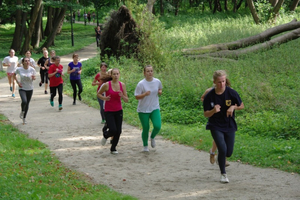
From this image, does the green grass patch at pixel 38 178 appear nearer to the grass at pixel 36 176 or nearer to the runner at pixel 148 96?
the grass at pixel 36 176

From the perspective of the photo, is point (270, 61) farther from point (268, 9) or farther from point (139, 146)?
point (268, 9)

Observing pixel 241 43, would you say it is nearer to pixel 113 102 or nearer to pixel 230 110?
pixel 113 102

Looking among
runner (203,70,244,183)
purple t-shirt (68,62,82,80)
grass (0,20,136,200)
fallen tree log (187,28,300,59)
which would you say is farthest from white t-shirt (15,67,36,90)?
fallen tree log (187,28,300,59)

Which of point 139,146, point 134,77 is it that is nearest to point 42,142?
point 139,146

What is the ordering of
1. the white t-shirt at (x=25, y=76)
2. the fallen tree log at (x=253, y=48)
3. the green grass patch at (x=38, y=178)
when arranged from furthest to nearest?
the fallen tree log at (x=253, y=48), the white t-shirt at (x=25, y=76), the green grass patch at (x=38, y=178)

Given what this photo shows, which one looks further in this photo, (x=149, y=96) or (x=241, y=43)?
(x=241, y=43)

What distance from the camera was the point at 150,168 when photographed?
8.49 metres

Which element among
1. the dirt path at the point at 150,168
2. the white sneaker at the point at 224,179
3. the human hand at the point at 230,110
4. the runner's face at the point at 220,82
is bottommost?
the dirt path at the point at 150,168

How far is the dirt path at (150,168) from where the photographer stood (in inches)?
274

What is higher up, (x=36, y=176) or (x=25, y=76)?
(x=25, y=76)

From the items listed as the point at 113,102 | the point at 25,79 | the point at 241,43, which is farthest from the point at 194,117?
the point at 241,43

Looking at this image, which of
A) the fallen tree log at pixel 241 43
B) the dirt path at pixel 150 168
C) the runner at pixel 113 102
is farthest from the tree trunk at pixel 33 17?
the runner at pixel 113 102

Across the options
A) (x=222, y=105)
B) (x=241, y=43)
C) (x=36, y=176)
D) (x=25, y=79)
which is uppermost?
(x=241, y=43)

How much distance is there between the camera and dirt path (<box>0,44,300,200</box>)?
274 inches
